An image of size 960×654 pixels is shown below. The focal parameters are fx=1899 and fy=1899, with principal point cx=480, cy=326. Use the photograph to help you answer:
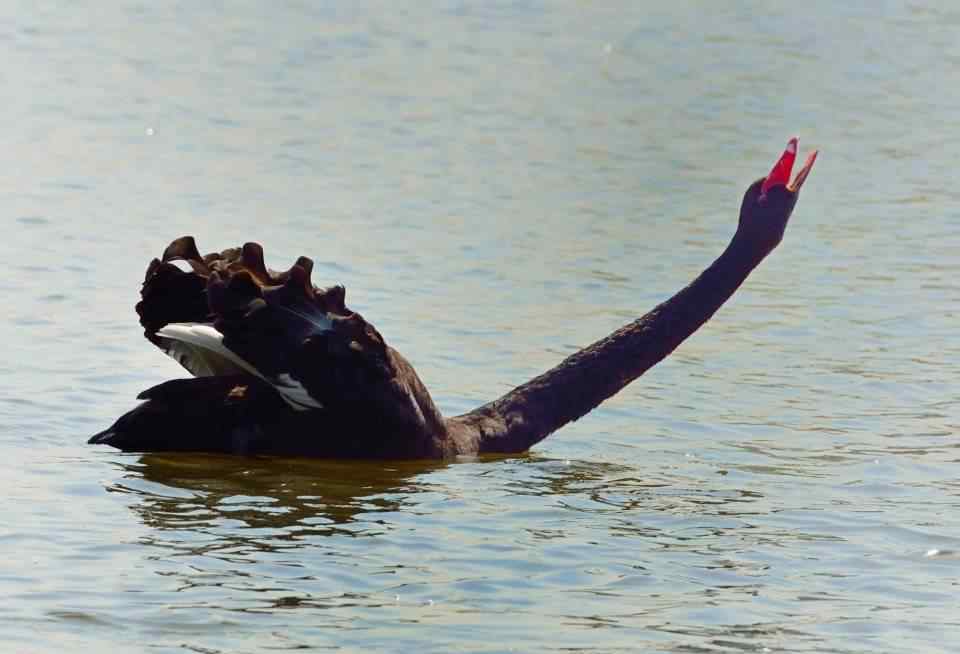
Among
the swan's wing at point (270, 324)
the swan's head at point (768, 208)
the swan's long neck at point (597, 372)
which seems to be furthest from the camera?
the swan's head at point (768, 208)

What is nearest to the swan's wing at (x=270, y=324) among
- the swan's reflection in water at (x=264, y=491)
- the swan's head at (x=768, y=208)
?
the swan's reflection in water at (x=264, y=491)

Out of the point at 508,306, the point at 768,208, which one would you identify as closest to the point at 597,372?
the point at 768,208

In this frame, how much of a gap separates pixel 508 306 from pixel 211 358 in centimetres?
374

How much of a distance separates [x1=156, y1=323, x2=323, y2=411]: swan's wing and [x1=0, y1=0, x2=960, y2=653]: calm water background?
352 millimetres

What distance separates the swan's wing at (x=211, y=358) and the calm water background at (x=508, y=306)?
0.35m

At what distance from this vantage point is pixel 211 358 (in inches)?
299

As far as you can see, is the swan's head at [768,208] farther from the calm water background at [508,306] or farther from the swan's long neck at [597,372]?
the calm water background at [508,306]

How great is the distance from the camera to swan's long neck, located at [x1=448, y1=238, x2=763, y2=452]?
8195 millimetres

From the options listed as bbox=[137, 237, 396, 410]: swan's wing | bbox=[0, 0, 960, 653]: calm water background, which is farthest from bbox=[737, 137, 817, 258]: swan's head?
bbox=[137, 237, 396, 410]: swan's wing

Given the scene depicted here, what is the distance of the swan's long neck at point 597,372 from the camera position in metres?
8.20

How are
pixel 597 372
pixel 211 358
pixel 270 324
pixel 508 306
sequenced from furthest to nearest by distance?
pixel 508 306 < pixel 597 372 < pixel 211 358 < pixel 270 324

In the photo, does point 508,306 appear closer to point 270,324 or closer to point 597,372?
point 597,372

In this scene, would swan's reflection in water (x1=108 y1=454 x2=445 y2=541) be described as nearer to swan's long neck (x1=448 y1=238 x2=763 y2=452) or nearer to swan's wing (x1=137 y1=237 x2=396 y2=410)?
swan's wing (x1=137 y1=237 x2=396 y2=410)

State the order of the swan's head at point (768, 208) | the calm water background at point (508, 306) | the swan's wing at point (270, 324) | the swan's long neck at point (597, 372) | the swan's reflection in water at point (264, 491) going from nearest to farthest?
the calm water background at point (508, 306) < the swan's reflection in water at point (264, 491) < the swan's wing at point (270, 324) < the swan's long neck at point (597, 372) < the swan's head at point (768, 208)
